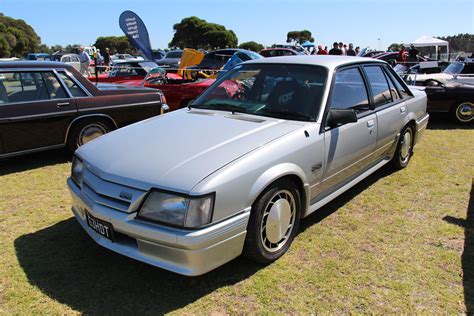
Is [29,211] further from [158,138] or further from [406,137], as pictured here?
[406,137]

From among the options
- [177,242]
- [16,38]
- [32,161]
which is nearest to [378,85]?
[177,242]

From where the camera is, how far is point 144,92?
6.28 m

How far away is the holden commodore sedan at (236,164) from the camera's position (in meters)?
2.38

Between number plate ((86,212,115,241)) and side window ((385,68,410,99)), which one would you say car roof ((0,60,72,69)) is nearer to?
number plate ((86,212,115,241))

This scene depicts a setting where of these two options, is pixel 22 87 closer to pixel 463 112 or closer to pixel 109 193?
pixel 109 193

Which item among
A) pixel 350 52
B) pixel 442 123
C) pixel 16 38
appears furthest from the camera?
pixel 16 38

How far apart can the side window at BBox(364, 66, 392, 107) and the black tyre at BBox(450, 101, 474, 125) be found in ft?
15.0

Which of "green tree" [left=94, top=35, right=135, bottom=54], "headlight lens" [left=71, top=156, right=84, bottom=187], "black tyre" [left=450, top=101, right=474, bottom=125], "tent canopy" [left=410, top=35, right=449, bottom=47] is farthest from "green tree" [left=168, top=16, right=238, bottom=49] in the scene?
"headlight lens" [left=71, top=156, right=84, bottom=187]

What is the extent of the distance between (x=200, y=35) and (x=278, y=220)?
7498cm

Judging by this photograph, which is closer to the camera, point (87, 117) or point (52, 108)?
point (52, 108)

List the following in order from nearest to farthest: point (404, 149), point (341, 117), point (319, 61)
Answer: point (341, 117) → point (319, 61) → point (404, 149)

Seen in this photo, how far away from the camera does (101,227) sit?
104 inches

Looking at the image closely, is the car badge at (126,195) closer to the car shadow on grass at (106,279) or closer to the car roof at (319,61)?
the car shadow on grass at (106,279)

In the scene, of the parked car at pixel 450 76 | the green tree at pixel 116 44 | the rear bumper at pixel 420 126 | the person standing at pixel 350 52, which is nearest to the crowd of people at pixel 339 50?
the person standing at pixel 350 52
